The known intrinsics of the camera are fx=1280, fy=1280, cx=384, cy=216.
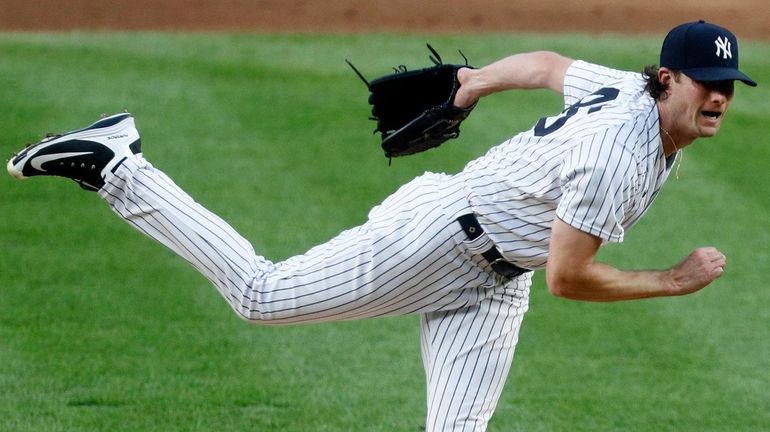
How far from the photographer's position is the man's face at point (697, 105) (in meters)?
3.70

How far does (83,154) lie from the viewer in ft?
14.3

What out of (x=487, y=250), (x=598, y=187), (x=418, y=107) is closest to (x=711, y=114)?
(x=598, y=187)

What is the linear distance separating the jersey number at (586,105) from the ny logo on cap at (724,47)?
347mm

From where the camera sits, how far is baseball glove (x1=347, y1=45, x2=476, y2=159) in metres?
4.62

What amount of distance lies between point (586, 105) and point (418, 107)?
34.6 inches

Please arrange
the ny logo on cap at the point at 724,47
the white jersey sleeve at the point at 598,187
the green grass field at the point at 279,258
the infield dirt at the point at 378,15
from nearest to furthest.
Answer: the white jersey sleeve at the point at 598,187 < the ny logo on cap at the point at 724,47 < the green grass field at the point at 279,258 < the infield dirt at the point at 378,15

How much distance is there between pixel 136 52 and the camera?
1223 cm

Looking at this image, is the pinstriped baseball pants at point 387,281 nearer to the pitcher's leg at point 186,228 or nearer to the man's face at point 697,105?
the pitcher's leg at point 186,228

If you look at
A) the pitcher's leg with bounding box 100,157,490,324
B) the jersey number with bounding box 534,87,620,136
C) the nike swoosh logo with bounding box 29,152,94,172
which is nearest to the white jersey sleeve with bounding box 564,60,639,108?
the jersey number with bounding box 534,87,620,136

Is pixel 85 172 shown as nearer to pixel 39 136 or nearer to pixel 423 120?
pixel 423 120

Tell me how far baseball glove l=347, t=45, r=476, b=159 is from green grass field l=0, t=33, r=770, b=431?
4.54ft

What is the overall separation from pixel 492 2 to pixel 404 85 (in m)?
10.7

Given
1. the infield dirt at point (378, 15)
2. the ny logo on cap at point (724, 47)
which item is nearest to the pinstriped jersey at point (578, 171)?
the ny logo on cap at point (724, 47)

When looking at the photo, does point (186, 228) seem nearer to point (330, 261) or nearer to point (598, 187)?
point (330, 261)
